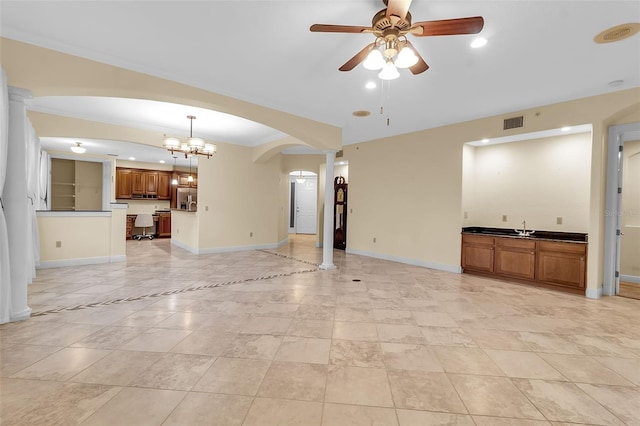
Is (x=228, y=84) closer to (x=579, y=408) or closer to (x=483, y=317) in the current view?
(x=483, y=317)

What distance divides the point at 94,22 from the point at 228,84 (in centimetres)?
151

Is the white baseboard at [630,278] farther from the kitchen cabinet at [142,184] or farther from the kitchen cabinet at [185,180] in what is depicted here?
the kitchen cabinet at [142,184]

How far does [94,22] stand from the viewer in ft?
8.79

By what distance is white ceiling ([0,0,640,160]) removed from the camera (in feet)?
8.01

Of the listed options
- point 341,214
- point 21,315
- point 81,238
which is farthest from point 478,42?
point 81,238

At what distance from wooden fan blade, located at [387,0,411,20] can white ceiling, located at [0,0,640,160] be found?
41 centimetres

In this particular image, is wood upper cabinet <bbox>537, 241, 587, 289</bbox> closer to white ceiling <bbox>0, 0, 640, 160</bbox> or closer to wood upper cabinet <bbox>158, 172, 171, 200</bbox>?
white ceiling <bbox>0, 0, 640, 160</bbox>

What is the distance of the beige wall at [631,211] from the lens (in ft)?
16.4

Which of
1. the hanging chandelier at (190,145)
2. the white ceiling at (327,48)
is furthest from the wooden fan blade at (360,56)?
the hanging chandelier at (190,145)

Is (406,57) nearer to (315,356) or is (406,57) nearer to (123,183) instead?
(315,356)

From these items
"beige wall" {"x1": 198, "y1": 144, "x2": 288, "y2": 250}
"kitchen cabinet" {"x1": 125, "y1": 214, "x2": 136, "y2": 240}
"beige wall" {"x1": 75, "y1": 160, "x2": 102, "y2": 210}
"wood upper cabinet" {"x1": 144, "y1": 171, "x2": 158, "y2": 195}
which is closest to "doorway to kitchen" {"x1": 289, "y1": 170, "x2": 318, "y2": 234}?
"beige wall" {"x1": 198, "y1": 144, "x2": 288, "y2": 250}

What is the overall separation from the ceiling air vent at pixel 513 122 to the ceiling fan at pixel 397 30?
3459 mm

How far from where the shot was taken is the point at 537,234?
5121mm

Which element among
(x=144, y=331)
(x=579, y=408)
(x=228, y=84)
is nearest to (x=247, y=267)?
(x=144, y=331)
